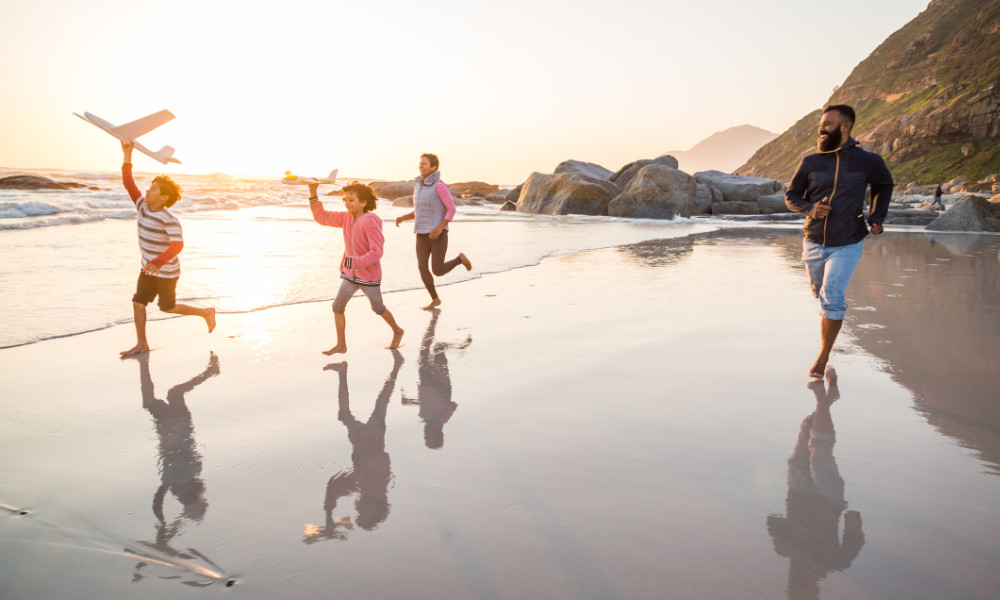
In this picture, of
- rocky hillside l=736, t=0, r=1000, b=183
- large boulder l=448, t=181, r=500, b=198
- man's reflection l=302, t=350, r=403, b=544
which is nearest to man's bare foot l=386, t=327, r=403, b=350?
man's reflection l=302, t=350, r=403, b=544

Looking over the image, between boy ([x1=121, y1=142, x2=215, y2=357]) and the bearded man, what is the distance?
5196 millimetres

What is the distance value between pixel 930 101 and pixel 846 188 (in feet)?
274

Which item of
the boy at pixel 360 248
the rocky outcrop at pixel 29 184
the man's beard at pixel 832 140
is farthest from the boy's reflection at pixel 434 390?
the rocky outcrop at pixel 29 184

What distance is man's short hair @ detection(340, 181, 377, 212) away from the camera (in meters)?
5.20

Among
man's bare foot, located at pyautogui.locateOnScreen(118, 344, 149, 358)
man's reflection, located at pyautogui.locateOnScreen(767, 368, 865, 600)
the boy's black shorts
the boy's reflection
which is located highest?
the boy's black shorts

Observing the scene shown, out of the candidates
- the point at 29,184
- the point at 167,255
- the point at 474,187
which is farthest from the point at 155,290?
the point at 474,187

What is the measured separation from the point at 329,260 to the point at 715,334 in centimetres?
738

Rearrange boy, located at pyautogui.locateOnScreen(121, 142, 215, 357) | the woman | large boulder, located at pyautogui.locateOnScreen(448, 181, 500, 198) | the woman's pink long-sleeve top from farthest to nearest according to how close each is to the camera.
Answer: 1. large boulder, located at pyautogui.locateOnScreen(448, 181, 500, 198)
2. the woman
3. the woman's pink long-sleeve top
4. boy, located at pyautogui.locateOnScreen(121, 142, 215, 357)

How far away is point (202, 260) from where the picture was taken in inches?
404

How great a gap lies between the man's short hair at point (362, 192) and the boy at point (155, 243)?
1.49 meters

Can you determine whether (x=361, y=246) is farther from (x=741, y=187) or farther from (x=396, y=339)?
(x=741, y=187)

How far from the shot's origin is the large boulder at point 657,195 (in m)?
28.6

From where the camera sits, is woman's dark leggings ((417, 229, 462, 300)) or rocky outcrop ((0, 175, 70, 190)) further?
rocky outcrop ((0, 175, 70, 190))

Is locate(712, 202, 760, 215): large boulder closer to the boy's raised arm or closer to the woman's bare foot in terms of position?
the woman's bare foot
